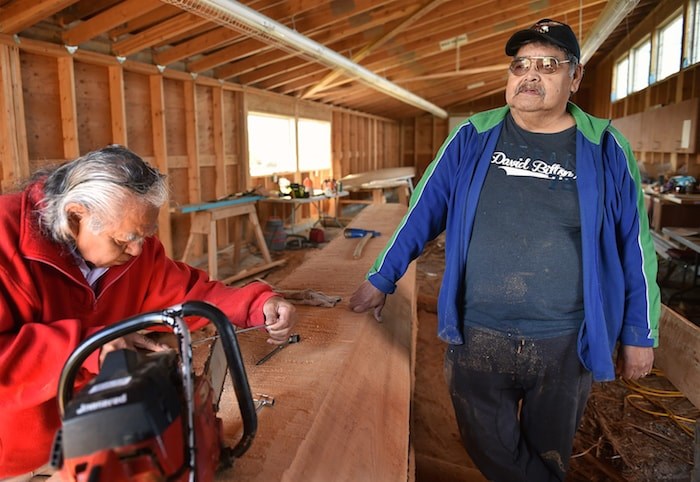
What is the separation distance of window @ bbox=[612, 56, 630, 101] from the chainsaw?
457 inches

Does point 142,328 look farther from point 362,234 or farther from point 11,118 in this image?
point 11,118

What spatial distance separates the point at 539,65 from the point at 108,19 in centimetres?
368

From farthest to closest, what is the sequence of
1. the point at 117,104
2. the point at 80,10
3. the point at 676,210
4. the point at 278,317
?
the point at 676,210
the point at 117,104
the point at 80,10
the point at 278,317

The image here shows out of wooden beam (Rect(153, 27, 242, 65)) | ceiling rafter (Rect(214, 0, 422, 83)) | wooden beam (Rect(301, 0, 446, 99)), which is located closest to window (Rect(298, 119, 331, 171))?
wooden beam (Rect(301, 0, 446, 99))

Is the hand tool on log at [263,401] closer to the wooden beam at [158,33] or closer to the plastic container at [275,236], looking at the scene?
the wooden beam at [158,33]

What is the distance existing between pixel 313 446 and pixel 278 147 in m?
7.95

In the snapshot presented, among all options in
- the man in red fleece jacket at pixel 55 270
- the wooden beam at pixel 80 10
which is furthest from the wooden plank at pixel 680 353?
the wooden beam at pixel 80 10

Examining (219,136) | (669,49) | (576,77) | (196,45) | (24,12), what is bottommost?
(576,77)

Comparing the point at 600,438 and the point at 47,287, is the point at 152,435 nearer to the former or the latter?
the point at 47,287

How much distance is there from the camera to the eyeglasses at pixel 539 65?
1595 mm

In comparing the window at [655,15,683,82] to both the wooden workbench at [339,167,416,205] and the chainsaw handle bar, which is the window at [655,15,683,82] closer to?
the wooden workbench at [339,167,416,205]

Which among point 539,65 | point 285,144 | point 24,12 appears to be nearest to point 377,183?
point 285,144

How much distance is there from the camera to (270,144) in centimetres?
840

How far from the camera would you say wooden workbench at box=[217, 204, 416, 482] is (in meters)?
1.04
